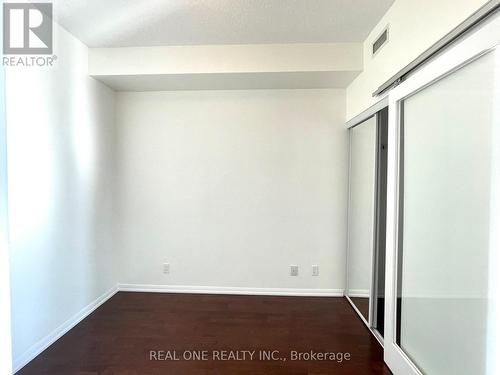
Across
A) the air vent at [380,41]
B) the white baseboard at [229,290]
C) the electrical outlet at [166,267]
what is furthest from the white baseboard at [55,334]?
the air vent at [380,41]

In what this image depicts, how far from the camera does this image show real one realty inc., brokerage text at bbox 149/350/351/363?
7.23ft

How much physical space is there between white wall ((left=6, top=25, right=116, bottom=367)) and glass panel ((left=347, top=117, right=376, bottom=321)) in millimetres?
2838

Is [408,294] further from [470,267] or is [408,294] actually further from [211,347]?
[211,347]

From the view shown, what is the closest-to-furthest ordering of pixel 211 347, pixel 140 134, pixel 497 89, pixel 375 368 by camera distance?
1. pixel 497 89
2. pixel 375 368
3. pixel 211 347
4. pixel 140 134

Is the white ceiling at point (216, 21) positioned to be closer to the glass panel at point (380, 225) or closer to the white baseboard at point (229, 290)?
the glass panel at point (380, 225)

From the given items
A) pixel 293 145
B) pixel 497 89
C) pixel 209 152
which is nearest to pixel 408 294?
pixel 497 89

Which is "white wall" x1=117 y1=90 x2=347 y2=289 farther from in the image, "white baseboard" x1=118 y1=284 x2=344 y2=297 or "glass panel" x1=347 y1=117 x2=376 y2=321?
"glass panel" x1=347 y1=117 x2=376 y2=321

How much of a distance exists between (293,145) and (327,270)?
1568 mm

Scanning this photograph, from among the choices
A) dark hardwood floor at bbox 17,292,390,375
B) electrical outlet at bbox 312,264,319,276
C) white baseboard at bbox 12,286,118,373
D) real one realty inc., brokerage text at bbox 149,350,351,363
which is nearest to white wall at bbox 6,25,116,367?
white baseboard at bbox 12,286,118,373

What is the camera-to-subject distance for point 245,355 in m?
2.25

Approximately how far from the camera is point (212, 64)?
2824mm

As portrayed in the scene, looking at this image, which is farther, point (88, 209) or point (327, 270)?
point (327, 270)

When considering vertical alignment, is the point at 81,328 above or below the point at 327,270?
below

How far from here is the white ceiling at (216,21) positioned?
2.16 metres
